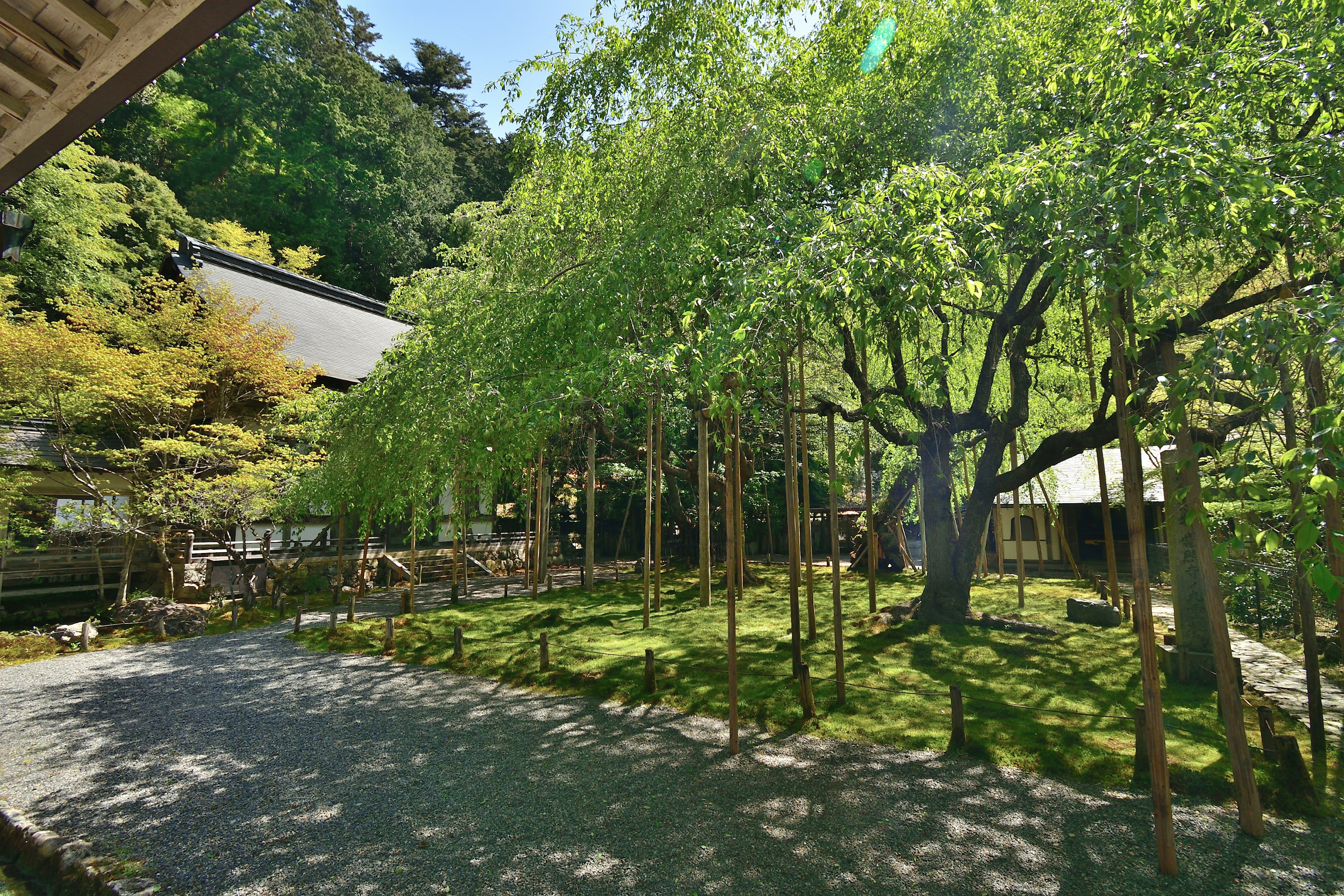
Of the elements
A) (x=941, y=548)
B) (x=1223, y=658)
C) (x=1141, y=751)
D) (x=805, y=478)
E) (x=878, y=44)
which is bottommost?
(x=1141, y=751)

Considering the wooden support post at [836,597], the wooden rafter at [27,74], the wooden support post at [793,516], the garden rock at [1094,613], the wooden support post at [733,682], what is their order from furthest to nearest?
the garden rock at [1094,613], the wooden support post at [793,516], the wooden support post at [836,597], the wooden support post at [733,682], the wooden rafter at [27,74]

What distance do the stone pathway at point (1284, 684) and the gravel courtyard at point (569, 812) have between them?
240cm

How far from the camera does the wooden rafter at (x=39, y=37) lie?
1754 millimetres

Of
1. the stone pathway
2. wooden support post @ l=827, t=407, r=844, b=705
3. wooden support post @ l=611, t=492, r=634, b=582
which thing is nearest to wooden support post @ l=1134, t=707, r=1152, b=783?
the stone pathway

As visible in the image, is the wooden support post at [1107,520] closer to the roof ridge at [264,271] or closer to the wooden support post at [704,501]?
the wooden support post at [704,501]

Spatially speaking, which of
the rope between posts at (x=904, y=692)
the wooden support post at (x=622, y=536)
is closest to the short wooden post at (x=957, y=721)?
the rope between posts at (x=904, y=692)

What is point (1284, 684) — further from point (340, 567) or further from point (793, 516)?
point (340, 567)

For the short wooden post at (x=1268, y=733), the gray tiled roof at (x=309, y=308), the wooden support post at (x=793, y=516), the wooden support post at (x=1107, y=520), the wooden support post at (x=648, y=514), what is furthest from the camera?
the gray tiled roof at (x=309, y=308)

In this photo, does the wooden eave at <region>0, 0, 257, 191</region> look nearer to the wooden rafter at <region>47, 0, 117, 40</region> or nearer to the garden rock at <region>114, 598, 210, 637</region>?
the wooden rafter at <region>47, 0, 117, 40</region>

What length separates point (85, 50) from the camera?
1.95 m

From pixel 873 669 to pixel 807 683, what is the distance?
1.95m

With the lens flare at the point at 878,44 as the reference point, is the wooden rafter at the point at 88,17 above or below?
below

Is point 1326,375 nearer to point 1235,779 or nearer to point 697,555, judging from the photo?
point 1235,779

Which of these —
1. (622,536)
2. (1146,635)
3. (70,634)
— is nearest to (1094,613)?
(1146,635)
